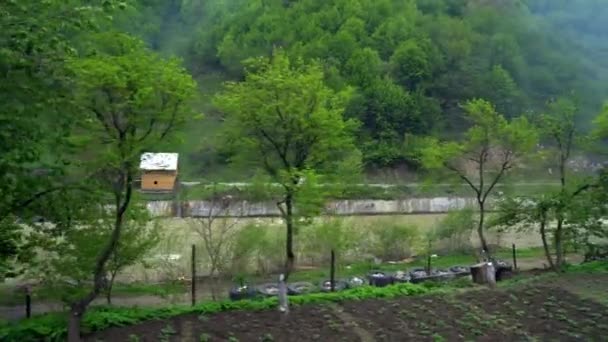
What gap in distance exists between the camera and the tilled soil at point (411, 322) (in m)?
11.5

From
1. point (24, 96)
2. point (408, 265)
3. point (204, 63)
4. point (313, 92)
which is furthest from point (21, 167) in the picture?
point (204, 63)

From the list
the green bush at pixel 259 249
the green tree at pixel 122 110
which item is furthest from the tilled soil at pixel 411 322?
the green bush at pixel 259 249

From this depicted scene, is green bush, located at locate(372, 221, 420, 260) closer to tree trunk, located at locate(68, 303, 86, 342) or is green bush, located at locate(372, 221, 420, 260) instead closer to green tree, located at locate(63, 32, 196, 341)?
green tree, located at locate(63, 32, 196, 341)

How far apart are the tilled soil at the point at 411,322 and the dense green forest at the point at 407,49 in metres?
24.9

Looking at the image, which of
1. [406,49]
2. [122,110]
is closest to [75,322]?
[122,110]

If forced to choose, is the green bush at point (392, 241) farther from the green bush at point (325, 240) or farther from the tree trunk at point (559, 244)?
the tree trunk at point (559, 244)

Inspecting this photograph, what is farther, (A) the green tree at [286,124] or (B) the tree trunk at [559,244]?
(B) the tree trunk at [559,244]

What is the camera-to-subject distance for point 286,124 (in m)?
13.4

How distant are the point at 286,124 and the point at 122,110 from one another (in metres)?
3.87

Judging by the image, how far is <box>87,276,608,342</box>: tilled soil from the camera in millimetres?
11453

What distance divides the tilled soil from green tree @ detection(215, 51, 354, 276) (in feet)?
4.66

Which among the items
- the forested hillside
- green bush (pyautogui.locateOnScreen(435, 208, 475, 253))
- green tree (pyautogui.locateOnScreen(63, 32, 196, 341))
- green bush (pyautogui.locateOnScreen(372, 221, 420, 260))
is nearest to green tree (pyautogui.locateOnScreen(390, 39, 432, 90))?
the forested hillside

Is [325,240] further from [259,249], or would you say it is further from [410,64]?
[410,64]

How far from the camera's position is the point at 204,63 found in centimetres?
4762
